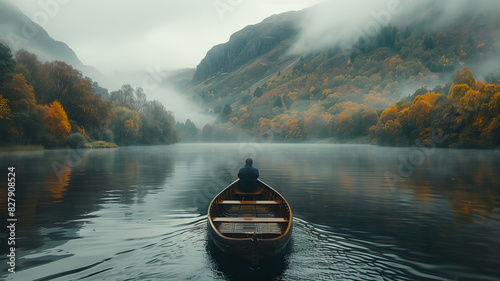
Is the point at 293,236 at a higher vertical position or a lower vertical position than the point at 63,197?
higher

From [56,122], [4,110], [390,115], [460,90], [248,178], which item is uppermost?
[460,90]

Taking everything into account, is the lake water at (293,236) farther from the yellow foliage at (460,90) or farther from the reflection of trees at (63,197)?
the yellow foliage at (460,90)

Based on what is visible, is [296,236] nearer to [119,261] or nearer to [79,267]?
[119,261]

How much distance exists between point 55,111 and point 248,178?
307 feet

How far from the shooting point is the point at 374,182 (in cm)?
3638

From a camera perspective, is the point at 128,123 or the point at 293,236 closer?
the point at 293,236

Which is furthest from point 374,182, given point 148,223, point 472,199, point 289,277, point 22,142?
point 22,142

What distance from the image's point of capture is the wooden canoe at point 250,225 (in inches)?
467

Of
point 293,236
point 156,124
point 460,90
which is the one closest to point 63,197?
point 293,236

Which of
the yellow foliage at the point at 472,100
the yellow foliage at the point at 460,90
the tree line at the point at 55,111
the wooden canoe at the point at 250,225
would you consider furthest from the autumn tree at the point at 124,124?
the wooden canoe at the point at 250,225

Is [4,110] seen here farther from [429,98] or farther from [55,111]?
[429,98]

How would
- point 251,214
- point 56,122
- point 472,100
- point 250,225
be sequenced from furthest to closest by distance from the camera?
point 472,100 < point 56,122 < point 251,214 < point 250,225

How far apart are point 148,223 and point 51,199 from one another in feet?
37.6

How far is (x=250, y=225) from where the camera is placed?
15.4m
